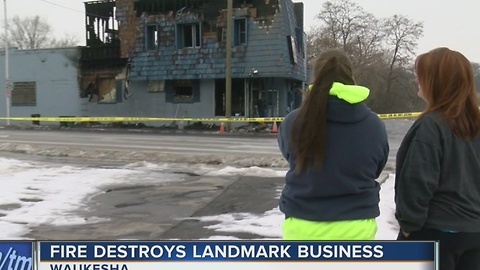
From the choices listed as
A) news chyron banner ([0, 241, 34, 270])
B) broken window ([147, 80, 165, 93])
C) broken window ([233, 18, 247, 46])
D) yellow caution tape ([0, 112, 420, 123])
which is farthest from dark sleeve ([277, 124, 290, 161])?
broken window ([147, 80, 165, 93])

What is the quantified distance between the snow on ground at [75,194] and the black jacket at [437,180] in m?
3.31

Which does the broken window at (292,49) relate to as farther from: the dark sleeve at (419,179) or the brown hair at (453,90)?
the dark sleeve at (419,179)

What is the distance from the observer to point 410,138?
8.35 ft

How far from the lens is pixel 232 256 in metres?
2.17

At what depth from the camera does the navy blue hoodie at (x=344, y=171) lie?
2463 mm

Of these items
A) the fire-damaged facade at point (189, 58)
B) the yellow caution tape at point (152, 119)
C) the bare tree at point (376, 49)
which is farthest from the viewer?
the bare tree at point (376, 49)

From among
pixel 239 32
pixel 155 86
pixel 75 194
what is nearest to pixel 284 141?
pixel 75 194

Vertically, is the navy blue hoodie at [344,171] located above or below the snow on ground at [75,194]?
above

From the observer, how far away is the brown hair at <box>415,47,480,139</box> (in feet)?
8.30

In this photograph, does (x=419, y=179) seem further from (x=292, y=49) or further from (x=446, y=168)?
(x=292, y=49)

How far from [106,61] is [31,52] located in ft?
17.4

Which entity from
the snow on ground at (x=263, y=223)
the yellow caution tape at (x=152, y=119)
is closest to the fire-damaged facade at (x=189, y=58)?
the yellow caution tape at (x=152, y=119)

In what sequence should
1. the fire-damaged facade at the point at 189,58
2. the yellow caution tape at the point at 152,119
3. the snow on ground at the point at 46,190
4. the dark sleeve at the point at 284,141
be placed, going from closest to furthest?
1. the dark sleeve at the point at 284,141
2. the snow on ground at the point at 46,190
3. the yellow caution tape at the point at 152,119
4. the fire-damaged facade at the point at 189,58

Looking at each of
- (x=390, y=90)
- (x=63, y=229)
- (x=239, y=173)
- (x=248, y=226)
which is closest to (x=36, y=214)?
(x=63, y=229)
